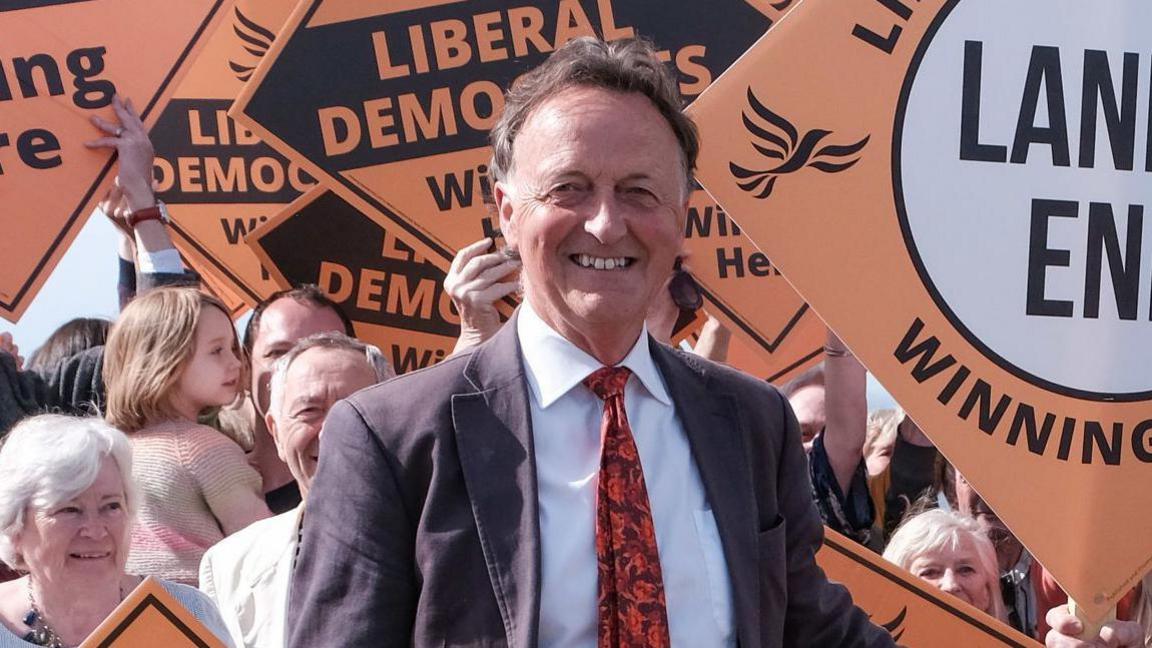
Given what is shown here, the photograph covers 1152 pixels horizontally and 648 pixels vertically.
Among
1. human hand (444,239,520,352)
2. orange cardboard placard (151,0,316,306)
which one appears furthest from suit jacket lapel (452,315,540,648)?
orange cardboard placard (151,0,316,306)

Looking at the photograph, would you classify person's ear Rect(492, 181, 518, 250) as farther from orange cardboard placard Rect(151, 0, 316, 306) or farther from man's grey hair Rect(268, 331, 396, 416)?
orange cardboard placard Rect(151, 0, 316, 306)

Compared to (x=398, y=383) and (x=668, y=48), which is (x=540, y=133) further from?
(x=668, y=48)

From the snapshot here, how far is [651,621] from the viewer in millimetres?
1968

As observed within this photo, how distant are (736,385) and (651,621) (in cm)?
36

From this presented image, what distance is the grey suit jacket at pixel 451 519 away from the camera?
1.91 m

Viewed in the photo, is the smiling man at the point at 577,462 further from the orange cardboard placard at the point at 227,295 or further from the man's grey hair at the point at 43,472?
the orange cardboard placard at the point at 227,295

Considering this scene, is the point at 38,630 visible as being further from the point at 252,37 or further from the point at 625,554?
the point at 252,37

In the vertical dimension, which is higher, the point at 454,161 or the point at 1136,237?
the point at 454,161

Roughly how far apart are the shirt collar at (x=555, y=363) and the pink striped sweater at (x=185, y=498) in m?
1.83

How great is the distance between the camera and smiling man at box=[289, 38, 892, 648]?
1.92 metres

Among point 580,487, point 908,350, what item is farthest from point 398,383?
point 908,350

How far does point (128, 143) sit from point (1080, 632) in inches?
101

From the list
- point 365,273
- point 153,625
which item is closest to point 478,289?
point 365,273

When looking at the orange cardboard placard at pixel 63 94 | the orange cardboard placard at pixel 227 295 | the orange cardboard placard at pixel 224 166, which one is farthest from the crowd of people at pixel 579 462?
the orange cardboard placard at pixel 227 295
